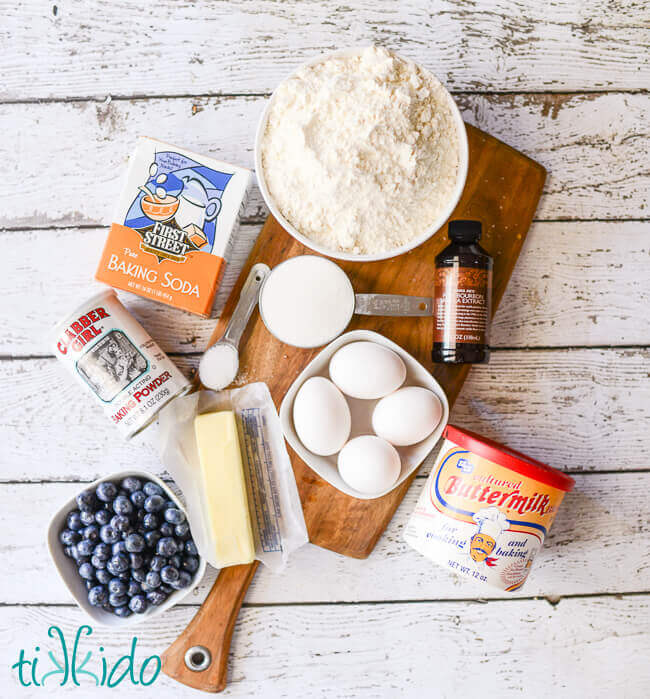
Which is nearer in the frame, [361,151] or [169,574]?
[361,151]

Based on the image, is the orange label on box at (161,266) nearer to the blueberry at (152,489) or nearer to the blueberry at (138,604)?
the blueberry at (152,489)

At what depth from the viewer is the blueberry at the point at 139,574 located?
33.0 inches

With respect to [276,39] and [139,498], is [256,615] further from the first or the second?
[276,39]

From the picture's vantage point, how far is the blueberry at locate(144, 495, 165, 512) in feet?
2.78

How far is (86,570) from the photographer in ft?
2.77

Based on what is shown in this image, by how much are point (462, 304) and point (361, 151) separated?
26 cm

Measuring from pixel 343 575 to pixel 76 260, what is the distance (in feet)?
2.34

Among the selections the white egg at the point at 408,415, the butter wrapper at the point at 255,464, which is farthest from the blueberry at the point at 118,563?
the white egg at the point at 408,415

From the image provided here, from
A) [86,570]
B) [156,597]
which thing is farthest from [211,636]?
[86,570]

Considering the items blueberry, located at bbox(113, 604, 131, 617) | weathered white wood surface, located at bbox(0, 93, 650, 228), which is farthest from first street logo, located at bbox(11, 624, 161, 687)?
weathered white wood surface, located at bbox(0, 93, 650, 228)

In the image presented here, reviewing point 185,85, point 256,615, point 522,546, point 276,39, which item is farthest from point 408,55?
point 256,615

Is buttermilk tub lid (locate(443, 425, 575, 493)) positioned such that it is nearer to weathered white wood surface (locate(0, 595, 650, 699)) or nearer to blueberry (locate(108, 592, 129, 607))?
weathered white wood surface (locate(0, 595, 650, 699))

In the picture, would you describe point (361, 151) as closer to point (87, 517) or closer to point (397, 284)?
point (397, 284)

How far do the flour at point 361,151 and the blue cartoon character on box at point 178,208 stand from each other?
0.35 ft
